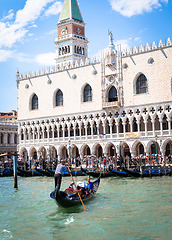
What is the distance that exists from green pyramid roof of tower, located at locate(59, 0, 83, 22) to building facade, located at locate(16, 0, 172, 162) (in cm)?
1211

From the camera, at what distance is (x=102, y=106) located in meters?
28.3

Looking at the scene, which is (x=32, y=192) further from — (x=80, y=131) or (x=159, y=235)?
(x=80, y=131)

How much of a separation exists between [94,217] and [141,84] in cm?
1829

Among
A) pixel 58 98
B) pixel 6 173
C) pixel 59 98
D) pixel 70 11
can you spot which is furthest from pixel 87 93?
pixel 70 11

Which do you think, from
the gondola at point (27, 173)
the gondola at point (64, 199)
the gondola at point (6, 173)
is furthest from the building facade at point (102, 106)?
the gondola at point (64, 199)

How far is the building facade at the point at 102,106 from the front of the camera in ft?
84.4

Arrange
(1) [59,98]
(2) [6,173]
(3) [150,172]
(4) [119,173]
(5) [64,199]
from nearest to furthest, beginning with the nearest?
(5) [64,199] < (4) [119,173] < (3) [150,172] < (2) [6,173] < (1) [59,98]

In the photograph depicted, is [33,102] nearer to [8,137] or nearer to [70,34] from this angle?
[8,137]

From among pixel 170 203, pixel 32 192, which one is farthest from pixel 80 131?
pixel 170 203

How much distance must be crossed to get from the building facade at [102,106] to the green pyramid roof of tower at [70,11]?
12.1 metres

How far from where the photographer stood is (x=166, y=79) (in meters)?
25.2

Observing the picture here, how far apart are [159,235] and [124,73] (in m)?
20.6

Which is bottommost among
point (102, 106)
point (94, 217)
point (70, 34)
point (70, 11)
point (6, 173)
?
point (94, 217)

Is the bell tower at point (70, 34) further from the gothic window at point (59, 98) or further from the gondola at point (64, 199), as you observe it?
the gondola at point (64, 199)
